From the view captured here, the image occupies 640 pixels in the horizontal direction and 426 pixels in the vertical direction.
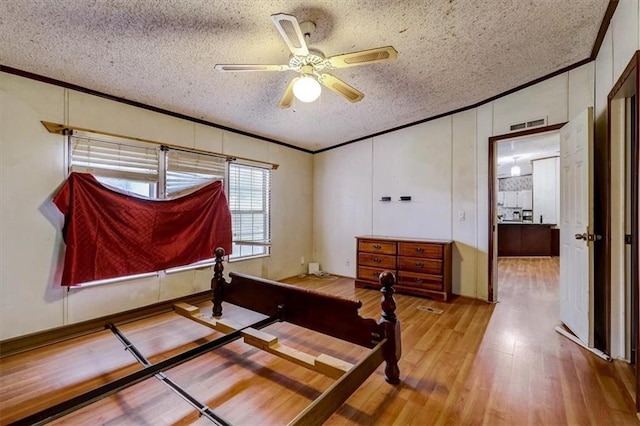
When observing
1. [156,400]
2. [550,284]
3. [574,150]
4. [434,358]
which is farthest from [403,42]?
[550,284]

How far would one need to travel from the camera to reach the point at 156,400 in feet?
5.90

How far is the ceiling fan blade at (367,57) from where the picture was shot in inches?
71.3

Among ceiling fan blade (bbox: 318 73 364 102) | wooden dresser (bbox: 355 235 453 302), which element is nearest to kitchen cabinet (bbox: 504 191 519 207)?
wooden dresser (bbox: 355 235 453 302)

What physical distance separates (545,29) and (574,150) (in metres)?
1.18

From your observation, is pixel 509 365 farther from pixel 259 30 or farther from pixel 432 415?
pixel 259 30

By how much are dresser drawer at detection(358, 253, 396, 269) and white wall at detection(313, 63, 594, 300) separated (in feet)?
1.93

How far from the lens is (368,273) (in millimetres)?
4402

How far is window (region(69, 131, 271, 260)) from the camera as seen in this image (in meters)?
2.93

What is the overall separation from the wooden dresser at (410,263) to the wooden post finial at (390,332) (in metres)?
2.09

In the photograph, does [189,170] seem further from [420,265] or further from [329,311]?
[420,265]

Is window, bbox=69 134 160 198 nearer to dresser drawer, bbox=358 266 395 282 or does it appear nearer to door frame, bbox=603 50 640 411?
dresser drawer, bbox=358 266 395 282

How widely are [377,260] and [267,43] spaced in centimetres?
324

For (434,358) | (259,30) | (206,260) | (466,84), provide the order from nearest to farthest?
(259,30)
(434,358)
(466,84)
(206,260)

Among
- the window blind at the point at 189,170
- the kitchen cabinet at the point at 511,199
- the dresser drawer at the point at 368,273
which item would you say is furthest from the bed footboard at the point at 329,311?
the kitchen cabinet at the point at 511,199
